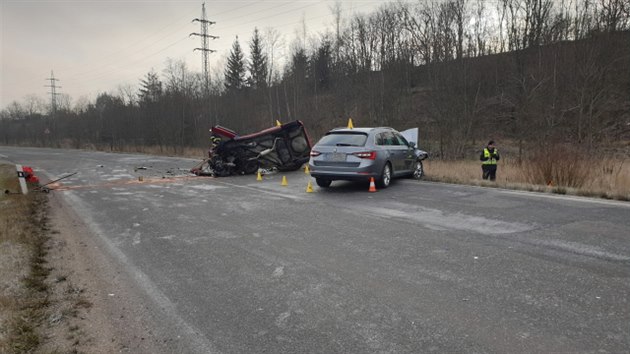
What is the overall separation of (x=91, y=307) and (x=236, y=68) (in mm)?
60505

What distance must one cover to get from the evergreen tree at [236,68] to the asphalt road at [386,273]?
2072 inches

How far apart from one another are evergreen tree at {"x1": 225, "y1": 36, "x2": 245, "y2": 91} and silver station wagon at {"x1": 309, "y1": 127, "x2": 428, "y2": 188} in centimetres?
4992

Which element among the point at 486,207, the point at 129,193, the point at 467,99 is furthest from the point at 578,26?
the point at 129,193

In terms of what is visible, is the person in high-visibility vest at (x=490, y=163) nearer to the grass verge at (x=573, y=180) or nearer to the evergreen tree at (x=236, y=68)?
the grass verge at (x=573, y=180)

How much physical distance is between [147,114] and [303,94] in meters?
17.7

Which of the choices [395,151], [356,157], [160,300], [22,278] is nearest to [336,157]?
[356,157]

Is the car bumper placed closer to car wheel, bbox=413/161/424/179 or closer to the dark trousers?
car wheel, bbox=413/161/424/179

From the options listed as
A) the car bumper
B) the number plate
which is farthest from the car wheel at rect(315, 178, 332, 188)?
the number plate

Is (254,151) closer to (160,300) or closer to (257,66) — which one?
(160,300)

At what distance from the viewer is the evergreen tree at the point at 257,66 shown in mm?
49981

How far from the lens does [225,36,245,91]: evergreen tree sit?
197 ft

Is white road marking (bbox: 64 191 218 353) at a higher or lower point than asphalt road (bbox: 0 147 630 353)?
lower

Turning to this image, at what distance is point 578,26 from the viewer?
31.7 meters

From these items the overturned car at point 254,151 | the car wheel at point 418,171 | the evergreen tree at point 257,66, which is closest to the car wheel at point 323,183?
the car wheel at point 418,171
